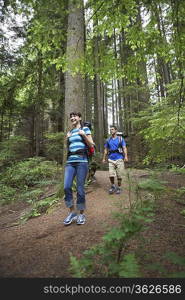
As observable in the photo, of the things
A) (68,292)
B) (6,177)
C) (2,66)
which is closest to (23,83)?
(2,66)

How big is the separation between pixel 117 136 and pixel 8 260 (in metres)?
4.87

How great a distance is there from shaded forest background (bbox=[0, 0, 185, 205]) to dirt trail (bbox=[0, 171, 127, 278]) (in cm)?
207

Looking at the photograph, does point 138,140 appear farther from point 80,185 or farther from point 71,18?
point 80,185

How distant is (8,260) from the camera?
2.93 meters

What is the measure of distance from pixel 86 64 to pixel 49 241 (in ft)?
12.9

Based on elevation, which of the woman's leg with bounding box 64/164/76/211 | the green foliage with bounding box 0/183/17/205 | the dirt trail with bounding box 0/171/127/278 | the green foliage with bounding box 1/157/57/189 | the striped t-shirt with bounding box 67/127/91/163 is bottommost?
the green foliage with bounding box 0/183/17/205

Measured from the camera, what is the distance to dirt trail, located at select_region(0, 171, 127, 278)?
105 inches

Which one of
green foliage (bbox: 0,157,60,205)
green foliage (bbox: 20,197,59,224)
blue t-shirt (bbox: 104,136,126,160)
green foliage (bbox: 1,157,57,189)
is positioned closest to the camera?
green foliage (bbox: 20,197,59,224)

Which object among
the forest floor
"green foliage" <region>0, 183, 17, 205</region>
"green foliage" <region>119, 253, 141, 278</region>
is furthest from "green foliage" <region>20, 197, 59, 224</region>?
"green foliage" <region>119, 253, 141, 278</region>

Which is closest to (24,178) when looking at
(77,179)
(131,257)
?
(77,179)

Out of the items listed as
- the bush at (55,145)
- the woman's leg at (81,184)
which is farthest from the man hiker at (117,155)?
the bush at (55,145)

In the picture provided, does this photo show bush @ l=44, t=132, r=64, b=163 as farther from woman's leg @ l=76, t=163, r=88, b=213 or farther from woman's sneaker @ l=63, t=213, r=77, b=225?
woman's sneaker @ l=63, t=213, r=77, b=225

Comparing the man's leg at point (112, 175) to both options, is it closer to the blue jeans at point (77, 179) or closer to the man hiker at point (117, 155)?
the man hiker at point (117, 155)

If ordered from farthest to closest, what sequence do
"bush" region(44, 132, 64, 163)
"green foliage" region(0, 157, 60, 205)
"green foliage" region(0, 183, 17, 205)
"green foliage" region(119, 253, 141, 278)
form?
"bush" region(44, 132, 64, 163) → "green foliage" region(0, 157, 60, 205) → "green foliage" region(0, 183, 17, 205) → "green foliage" region(119, 253, 141, 278)
